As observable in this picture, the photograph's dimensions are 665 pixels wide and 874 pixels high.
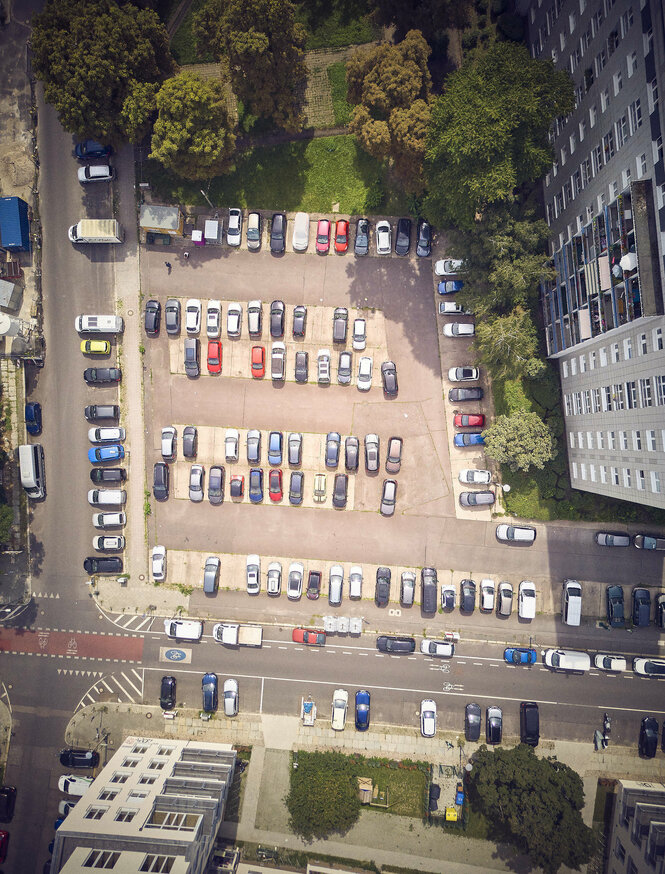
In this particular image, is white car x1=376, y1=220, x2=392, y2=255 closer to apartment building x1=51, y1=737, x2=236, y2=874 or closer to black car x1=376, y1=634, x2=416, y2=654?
black car x1=376, y1=634, x2=416, y2=654

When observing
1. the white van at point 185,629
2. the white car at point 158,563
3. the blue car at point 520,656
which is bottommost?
the blue car at point 520,656

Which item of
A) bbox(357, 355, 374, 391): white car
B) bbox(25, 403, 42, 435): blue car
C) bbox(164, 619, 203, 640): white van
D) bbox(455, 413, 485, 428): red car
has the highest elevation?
bbox(357, 355, 374, 391): white car

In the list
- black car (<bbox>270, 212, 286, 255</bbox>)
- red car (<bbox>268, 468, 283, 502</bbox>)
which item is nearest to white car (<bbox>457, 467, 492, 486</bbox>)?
red car (<bbox>268, 468, 283, 502</bbox>)

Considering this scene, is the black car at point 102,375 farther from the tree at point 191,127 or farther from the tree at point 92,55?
the tree at point 92,55

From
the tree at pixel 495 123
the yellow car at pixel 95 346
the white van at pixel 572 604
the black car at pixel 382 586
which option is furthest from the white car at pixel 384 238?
the white van at pixel 572 604

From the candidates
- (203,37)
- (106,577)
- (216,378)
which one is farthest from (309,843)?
(203,37)

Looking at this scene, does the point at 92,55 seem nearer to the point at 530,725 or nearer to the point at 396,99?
the point at 396,99

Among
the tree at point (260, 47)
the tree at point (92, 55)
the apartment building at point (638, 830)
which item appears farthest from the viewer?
the tree at point (92, 55)
